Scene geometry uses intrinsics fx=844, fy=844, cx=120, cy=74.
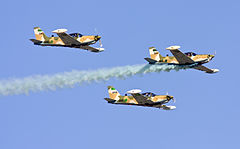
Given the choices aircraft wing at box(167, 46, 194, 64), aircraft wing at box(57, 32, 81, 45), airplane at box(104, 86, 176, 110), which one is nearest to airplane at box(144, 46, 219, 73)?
aircraft wing at box(167, 46, 194, 64)

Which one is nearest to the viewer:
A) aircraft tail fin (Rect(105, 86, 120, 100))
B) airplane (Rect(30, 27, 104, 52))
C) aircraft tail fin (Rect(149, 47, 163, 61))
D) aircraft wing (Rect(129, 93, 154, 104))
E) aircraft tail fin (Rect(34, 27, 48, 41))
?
aircraft wing (Rect(129, 93, 154, 104))

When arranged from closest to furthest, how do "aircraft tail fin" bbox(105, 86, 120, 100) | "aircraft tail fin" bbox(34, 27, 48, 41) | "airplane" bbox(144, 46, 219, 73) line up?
"airplane" bbox(144, 46, 219, 73), "aircraft tail fin" bbox(34, 27, 48, 41), "aircraft tail fin" bbox(105, 86, 120, 100)

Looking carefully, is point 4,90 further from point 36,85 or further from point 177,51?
point 177,51

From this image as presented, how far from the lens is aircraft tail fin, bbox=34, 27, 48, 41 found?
108819 mm

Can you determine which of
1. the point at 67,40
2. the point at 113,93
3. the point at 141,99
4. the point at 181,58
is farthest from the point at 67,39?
the point at 181,58

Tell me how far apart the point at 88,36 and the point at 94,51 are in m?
4.54

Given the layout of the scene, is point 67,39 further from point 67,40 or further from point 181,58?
point 181,58

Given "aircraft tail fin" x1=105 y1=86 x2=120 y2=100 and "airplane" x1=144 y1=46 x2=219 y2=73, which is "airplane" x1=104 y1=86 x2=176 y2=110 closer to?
"aircraft tail fin" x1=105 y1=86 x2=120 y2=100

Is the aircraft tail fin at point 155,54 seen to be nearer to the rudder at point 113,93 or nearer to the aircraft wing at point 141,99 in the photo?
the aircraft wing at point 141,99

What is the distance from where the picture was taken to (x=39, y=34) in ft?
360

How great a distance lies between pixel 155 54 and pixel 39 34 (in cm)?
1545

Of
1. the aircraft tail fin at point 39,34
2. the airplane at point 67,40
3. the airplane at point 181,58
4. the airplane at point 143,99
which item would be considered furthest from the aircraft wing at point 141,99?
the aircraft tail fin at point 39,34

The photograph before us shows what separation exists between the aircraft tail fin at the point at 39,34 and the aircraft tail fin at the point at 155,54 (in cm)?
1365

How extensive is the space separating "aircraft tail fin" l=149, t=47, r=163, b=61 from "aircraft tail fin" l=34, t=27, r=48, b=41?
44.8ft
